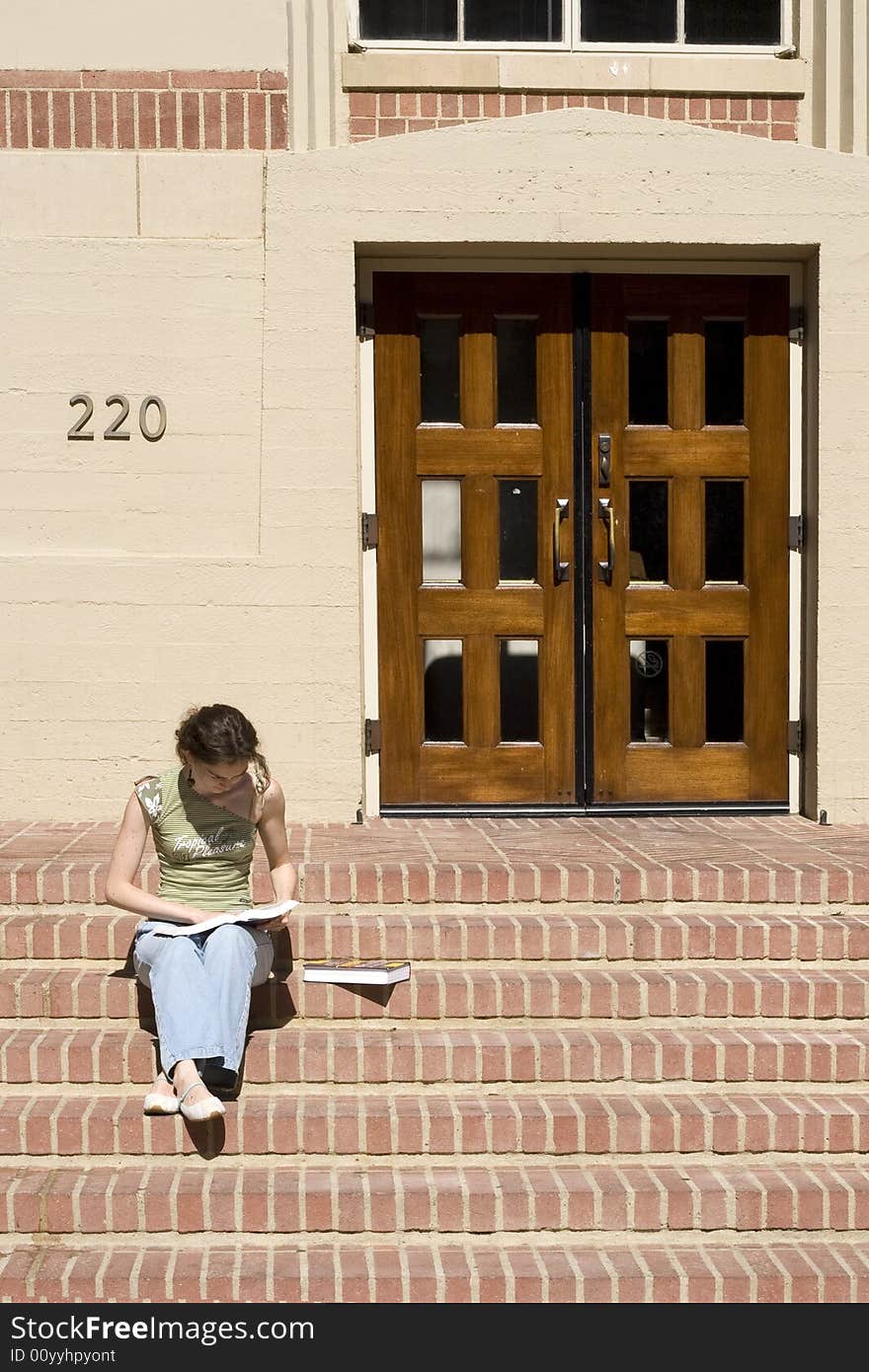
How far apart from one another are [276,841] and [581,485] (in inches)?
104

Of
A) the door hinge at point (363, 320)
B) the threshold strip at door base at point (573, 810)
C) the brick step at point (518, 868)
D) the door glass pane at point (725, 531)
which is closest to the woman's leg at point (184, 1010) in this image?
Answer: the brick step at point (518, 868)

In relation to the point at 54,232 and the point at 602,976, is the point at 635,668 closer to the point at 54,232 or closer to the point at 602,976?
the point at 602,976

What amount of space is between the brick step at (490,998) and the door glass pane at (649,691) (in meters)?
1.99

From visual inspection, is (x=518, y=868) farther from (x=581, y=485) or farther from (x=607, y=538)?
(x=581, y=485)

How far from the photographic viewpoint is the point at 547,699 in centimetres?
648

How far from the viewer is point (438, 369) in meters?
6.42

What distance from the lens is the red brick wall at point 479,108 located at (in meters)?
6.22

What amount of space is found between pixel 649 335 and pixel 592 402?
0.43 m

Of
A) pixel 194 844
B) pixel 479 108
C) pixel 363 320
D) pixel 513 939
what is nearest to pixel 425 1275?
pixel 513 939

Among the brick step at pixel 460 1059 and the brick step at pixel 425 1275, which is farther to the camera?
the brick step at pixel 460 1059

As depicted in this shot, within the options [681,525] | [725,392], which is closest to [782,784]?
[681,525]

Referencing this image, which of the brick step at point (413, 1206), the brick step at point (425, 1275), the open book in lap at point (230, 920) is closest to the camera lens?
the brick step at point (425, 1275)

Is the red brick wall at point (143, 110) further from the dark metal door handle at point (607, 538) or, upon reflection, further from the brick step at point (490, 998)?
the brick step at point (490, 998)

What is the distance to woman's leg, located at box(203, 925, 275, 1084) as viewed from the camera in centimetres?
409
